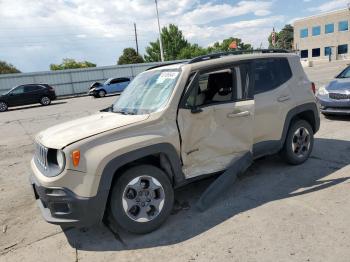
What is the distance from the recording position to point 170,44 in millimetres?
68125

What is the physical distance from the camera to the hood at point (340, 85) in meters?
7.83

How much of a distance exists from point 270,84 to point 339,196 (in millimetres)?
1710

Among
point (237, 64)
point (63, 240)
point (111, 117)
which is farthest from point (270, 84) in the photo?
point (63, 240)

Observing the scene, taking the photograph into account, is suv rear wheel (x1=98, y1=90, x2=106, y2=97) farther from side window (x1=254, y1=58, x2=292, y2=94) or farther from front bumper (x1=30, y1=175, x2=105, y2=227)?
front bumper (x1=30, y1=175, x2=105, y2=227)

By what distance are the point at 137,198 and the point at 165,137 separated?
71 cm

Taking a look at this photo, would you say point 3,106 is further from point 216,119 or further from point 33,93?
point 216,119

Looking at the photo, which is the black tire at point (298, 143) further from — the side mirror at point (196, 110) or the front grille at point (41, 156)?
the front grille at point (41, 156)

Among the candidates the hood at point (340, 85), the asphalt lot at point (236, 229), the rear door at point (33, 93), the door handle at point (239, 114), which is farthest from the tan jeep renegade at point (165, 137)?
the rear door at point (33, 93)

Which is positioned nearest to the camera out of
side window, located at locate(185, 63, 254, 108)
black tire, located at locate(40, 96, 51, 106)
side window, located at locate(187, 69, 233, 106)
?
side window, located at locate(187, 69, 233, 106)

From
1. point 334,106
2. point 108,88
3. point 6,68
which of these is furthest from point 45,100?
point 6,68

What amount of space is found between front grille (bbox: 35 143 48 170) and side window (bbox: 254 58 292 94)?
8.95 feet

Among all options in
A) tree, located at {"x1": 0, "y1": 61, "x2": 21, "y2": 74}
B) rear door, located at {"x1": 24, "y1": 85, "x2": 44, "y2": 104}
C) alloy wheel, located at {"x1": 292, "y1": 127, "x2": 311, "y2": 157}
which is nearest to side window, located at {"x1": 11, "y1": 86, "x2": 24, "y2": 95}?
rear door, located at {"x1": 24, "y1": 85, "x2": 44, "y2": 104}

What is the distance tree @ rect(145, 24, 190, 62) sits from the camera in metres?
68.1

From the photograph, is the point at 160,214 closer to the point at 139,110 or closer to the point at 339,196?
the point at 139,110
